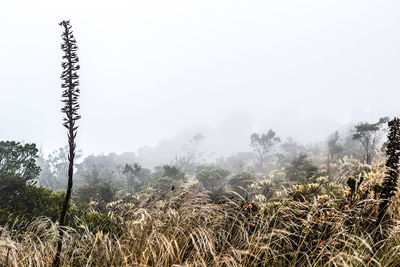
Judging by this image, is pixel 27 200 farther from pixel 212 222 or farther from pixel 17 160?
pixel 212 222

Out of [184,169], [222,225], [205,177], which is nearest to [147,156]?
[184,169]

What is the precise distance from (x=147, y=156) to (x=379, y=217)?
4532 inches

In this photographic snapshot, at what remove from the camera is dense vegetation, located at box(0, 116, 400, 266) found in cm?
220

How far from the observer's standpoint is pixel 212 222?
3316mm

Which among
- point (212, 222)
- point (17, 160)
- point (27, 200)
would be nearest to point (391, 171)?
point (212, 222)

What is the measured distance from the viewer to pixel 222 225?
3.17 metres

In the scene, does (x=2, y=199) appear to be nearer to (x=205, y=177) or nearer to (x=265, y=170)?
(x=205, y=177)

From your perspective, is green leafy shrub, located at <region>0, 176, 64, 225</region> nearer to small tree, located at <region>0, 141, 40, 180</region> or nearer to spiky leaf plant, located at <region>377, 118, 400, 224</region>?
small tree, located at <region>0, 141, 40, 180</region>

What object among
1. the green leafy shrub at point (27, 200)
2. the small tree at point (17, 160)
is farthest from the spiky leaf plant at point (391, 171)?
the small tree at point (17, 160)

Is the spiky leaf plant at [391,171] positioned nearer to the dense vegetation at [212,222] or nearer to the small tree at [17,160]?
the dense vegetation at [212,222]

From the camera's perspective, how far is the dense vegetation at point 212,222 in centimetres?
220

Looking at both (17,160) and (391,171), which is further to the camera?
(17,160)

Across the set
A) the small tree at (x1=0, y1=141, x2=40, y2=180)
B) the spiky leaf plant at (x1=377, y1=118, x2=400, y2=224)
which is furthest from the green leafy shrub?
the spiky leaf plant at (x1=377, y1=118, x2=400, y2=224)

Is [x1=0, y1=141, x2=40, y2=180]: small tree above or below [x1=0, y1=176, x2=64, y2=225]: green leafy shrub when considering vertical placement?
above
